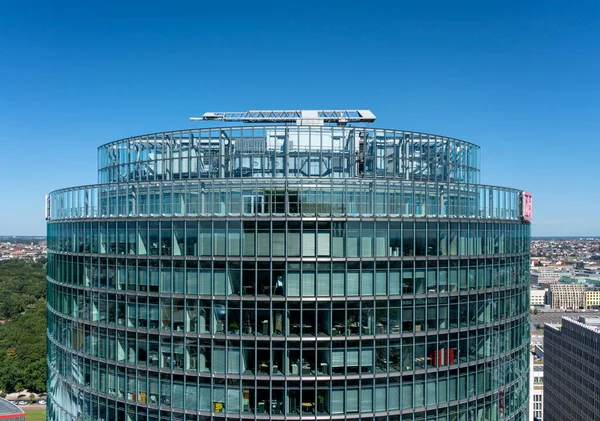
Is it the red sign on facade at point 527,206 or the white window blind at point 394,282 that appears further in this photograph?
the red sign on facade at point 527,206

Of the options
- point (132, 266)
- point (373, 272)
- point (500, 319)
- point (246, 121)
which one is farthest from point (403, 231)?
point (246, 121)

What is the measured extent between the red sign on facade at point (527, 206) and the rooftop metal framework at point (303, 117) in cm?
2137

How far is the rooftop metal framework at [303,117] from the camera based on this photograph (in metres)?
63.7

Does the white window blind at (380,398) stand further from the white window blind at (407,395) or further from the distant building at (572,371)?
the distant building at (572,371)

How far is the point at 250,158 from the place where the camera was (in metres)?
54.0

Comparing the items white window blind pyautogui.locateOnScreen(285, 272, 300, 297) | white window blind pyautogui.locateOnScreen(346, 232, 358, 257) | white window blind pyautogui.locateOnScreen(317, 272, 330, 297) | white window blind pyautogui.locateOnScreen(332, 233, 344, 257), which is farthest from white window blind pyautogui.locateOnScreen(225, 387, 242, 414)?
white window blind pyautogui.locateOnScreen(346, 232, 358, 257)

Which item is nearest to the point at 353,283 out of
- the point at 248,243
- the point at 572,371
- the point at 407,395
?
the point at 248,243

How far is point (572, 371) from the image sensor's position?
126m

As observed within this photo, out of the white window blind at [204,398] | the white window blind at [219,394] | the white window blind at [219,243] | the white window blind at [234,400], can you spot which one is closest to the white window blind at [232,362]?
the white window blind at [234,400]

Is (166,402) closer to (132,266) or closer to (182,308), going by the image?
(182,308)

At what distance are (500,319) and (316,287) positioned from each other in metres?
20.0

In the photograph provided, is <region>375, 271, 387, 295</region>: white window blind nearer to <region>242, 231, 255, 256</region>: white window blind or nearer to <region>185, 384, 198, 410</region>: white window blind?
<region>242, 231, 255, 256</region>: white window blind

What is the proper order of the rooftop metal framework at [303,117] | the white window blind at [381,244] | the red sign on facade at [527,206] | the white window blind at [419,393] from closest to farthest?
1. the white window blind at [381,244]
2. the white window blind at [419,393]
3. the red sign on facade at [527,206]
4. the rooftop metal framework at [303,117]

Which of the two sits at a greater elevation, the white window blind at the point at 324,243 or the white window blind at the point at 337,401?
the white window blind at the point at 324,243
